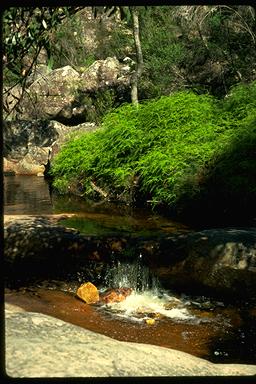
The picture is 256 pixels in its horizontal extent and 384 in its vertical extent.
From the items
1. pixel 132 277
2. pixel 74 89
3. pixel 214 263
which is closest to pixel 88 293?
pixel 132 277

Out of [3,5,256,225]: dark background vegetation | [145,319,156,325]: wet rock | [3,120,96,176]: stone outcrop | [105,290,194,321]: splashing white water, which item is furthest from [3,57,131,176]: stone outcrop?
[145,319,156,325]: wet rock

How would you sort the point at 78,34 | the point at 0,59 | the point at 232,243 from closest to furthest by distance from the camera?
the point at 0,59 < the point at 232,243 < the point at 78,34

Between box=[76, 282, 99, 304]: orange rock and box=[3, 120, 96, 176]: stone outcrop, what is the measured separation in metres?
11.8

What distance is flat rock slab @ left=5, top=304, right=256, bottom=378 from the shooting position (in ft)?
6.64

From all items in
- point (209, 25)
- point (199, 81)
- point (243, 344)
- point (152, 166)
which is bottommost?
point (243, 344)

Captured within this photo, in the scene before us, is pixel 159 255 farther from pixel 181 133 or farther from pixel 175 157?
pixel 181 133

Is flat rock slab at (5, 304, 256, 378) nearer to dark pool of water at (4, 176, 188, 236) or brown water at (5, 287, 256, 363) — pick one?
brown water at (5, 287, 256, 363)

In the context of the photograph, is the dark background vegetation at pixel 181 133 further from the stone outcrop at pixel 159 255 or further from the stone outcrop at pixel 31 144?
the stone outcrop at pixel 31 144

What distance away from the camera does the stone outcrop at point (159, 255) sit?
6.13 m

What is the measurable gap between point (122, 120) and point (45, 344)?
36.1ft

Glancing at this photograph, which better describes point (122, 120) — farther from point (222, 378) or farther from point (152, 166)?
point (222, 378)

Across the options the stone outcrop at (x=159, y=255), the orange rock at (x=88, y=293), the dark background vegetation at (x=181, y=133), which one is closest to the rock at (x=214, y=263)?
the stone outcrop at (x=159, y=255)

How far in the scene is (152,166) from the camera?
10828mm
